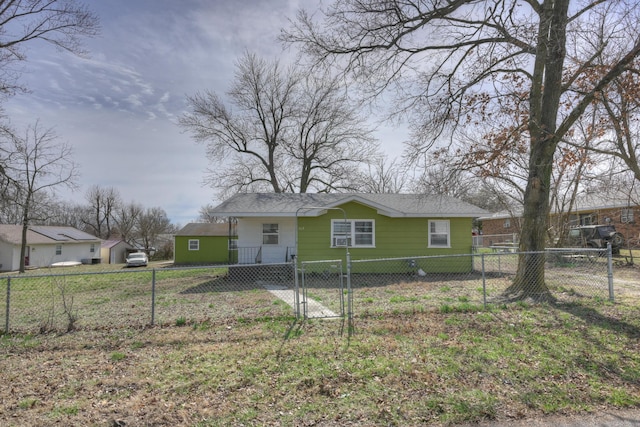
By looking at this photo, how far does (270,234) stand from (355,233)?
12.1ft

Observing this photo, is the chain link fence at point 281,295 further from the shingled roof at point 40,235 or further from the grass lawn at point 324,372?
the shingled roof at point 40,235

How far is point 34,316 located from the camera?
24.7 ft

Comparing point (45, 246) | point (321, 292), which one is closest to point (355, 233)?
point (321, 292)

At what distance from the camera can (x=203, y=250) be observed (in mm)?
27516

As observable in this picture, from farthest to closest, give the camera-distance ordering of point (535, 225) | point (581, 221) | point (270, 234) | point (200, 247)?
point (200, 247), point (581, 221), point (270, 234), point (535, 225)

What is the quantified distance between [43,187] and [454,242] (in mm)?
25015

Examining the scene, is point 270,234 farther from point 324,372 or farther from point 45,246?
point 45,246

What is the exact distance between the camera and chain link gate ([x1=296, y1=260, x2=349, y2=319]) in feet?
22.9

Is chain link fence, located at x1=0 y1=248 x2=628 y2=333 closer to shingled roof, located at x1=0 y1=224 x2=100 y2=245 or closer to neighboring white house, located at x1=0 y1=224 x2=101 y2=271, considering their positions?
neighboring white house, located at x1=0 y1=224 x2=101 y2=271

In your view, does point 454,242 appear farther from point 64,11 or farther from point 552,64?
point 64,11

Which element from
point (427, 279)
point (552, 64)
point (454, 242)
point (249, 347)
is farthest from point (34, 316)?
point (454, 242)

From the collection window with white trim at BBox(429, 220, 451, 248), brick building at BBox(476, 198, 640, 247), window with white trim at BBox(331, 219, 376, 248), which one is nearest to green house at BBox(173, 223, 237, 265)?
window with white trim at BBox(331, 219, 376, 248)

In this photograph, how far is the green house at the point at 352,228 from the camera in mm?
14469

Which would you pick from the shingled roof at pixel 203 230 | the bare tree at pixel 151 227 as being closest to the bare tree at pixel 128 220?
the bare tree at pixel 151 227
